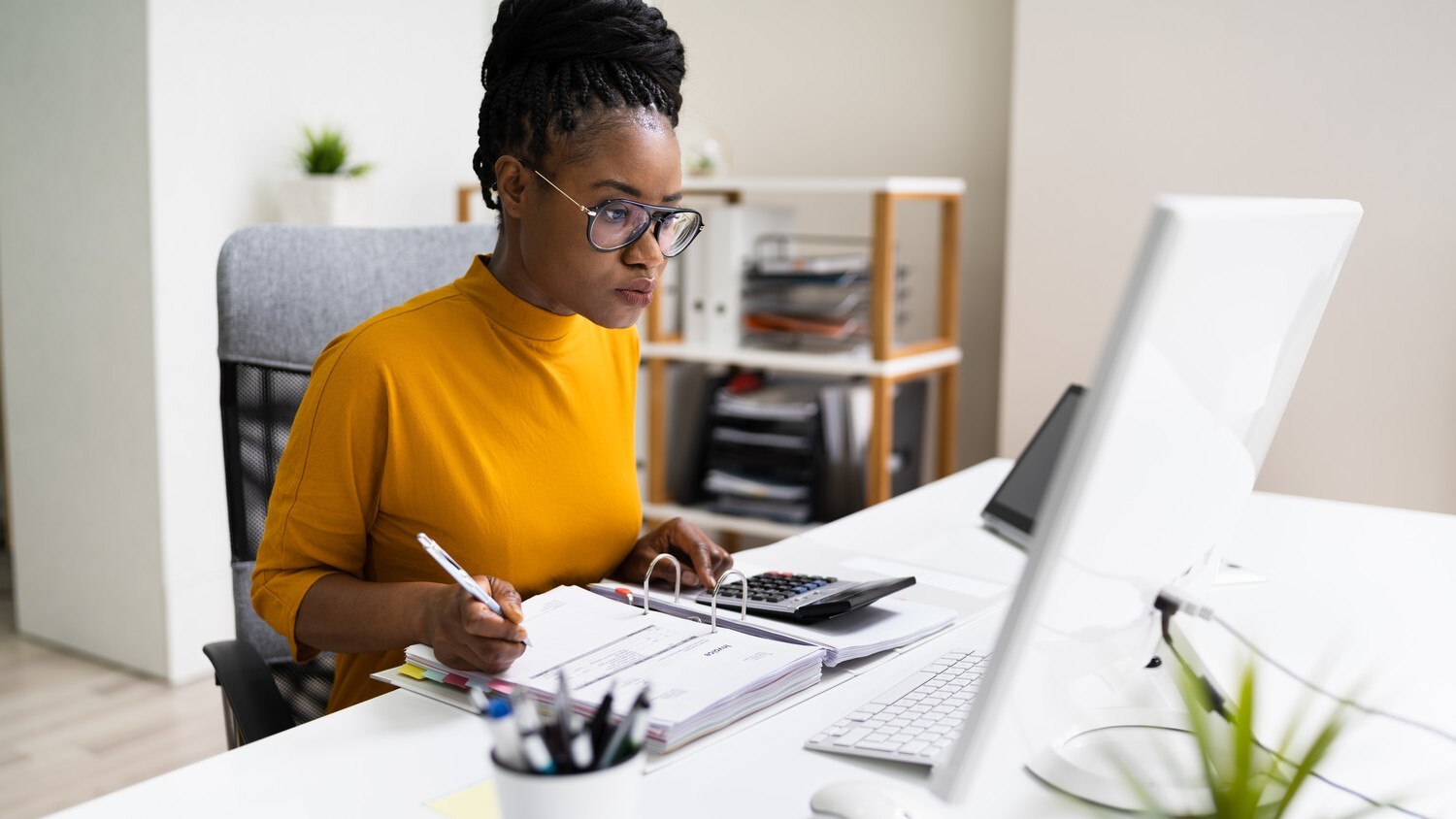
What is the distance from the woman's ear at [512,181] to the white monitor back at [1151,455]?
2.29 feet

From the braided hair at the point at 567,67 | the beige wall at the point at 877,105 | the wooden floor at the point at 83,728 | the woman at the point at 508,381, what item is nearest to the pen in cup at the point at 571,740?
the woman at the point at 508,381

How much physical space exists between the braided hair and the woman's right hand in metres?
0.45

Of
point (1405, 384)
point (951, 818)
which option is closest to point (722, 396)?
point (1405, 384)

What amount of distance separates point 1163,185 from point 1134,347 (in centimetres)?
213

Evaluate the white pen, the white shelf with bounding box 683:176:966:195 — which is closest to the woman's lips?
the white pen

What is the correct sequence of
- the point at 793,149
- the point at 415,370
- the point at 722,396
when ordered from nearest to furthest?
the point at 415,370
the point at 722,396
the point at 793,149

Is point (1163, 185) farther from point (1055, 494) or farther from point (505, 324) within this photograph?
point (1055, 494)

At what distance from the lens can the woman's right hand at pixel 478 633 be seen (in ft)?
2.91

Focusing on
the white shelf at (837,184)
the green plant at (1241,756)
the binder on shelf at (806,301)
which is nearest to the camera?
the green plant at (1241,756)

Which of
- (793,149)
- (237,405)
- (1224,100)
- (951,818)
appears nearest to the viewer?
(951,818)

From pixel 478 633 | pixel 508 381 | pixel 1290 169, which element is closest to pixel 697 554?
pixel 508 381

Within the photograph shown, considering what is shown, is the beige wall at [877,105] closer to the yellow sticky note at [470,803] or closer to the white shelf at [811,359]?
the white shelf at [811,359]

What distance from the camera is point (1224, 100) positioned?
7.85 feet

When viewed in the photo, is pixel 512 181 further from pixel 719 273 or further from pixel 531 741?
pixel 719 273
